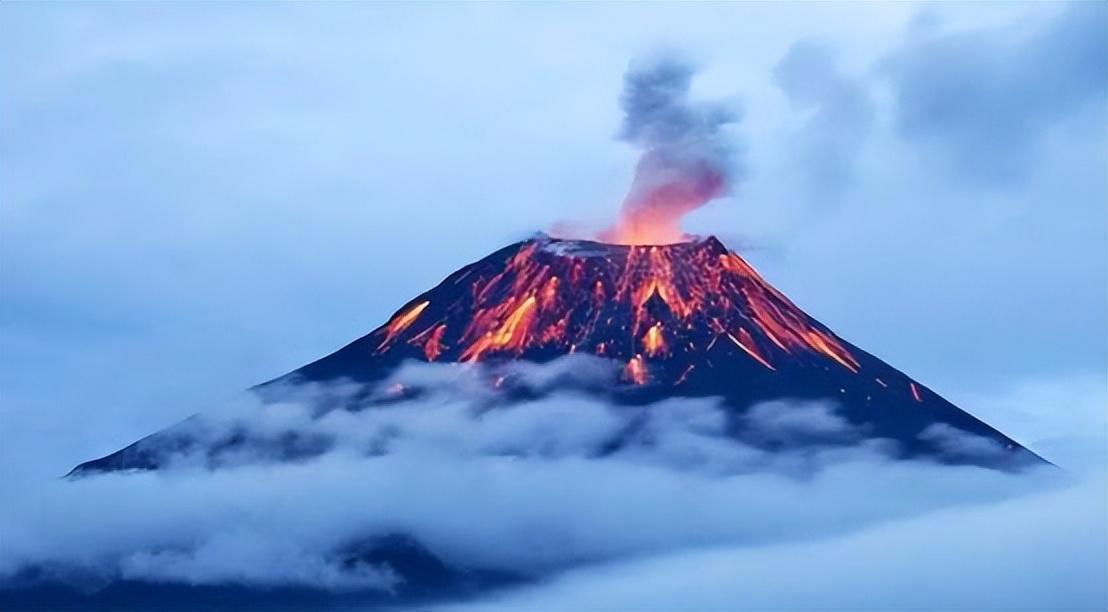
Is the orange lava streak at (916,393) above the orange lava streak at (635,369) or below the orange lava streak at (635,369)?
below

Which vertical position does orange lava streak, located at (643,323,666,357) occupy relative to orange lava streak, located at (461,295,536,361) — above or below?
below

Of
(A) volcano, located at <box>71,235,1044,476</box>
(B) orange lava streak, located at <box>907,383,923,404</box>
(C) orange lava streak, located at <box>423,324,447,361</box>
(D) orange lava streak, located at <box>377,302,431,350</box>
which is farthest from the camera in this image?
(D) orange lava streak, located at <box>377,302,431,350</box>

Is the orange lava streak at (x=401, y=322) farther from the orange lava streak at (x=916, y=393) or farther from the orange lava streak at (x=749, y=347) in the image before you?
the orange lava streak at (x=916, y=393)

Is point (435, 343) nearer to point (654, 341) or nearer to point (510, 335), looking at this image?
point (510, 335)

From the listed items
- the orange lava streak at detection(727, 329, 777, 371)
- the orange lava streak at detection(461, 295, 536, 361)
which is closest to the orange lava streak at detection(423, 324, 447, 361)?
the orange lava streak at detection(461, 295, 536, 361)

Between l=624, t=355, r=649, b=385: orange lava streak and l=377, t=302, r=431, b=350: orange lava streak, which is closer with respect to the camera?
l=624, t=355, r=649, b=385: orange lava streak

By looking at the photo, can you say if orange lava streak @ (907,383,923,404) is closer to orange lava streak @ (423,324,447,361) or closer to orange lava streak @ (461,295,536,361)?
orange lava streak @ (461,295,536,361)

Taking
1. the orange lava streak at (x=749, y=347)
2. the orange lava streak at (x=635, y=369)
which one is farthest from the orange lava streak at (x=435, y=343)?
the orange lava streak at (x=749, y=347)
